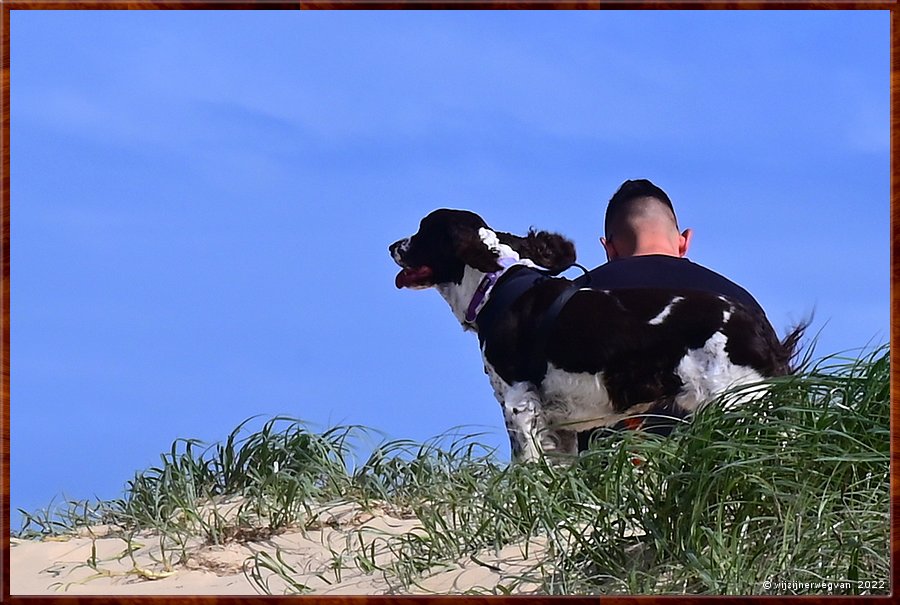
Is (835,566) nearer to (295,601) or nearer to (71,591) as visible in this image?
(295,601)

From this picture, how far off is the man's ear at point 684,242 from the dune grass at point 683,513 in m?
1.82

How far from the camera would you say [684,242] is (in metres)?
6.93

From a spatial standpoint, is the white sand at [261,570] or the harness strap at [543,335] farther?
the harness strap at [543,335]

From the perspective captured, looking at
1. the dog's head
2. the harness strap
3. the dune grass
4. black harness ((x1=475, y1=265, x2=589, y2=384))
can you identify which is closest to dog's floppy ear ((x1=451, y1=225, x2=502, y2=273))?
the dog's head

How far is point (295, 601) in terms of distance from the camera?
3.99 m

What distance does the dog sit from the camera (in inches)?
247

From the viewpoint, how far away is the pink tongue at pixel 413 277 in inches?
281

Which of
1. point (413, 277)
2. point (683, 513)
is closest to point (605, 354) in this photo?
point (413, 277)

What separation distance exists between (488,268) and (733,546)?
10.7 feet

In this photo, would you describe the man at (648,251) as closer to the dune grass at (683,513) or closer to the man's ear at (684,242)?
the man's ear at (684,242)

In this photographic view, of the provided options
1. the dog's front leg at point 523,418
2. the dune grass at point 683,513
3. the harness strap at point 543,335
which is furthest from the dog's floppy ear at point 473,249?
the dune grass at point 683,513

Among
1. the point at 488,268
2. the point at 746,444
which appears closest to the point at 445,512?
the point at 746,444

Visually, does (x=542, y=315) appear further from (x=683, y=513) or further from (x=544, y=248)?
(x=683, y=513)

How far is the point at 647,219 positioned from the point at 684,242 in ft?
0.90
